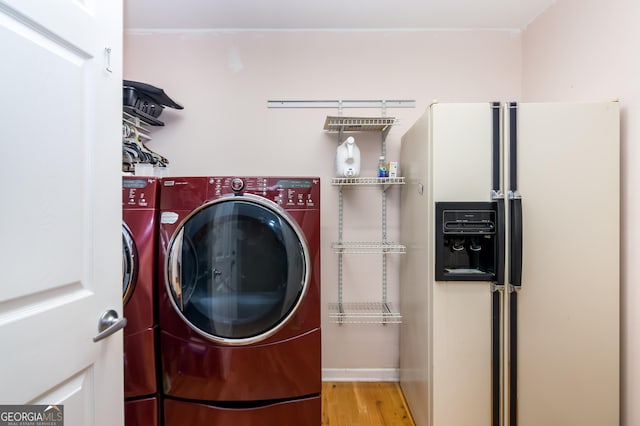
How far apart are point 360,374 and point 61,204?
1.96 meters

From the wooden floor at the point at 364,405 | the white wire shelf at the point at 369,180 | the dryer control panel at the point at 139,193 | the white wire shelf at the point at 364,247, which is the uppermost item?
the white wire shelf at the point at 369,180

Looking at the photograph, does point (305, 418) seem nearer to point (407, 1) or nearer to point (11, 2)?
point (11, 2)

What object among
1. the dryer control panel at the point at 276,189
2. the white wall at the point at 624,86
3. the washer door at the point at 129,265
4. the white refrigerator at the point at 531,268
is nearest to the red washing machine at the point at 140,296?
the washer door at the point at 129,265

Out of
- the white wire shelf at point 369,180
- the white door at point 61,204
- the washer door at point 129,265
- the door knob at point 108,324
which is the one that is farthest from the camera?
the white wire shelf at point 369,180

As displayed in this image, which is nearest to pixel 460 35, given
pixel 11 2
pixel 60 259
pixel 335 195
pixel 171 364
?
pixel 335 195

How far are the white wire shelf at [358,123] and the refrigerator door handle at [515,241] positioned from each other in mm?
839

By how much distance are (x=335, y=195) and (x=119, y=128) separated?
133cm

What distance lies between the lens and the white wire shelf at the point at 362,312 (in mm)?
1914

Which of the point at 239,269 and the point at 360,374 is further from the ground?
the point at 239,269

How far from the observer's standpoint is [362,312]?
1991 mm

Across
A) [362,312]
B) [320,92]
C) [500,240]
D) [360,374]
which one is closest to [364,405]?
[360,374]

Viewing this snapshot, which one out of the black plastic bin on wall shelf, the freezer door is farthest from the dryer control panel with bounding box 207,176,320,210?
the freezer door

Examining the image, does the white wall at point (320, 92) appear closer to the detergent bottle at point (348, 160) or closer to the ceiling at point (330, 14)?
the ceiling at point (330, 14)

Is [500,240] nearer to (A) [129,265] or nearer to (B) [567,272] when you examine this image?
(B) [567,272]
